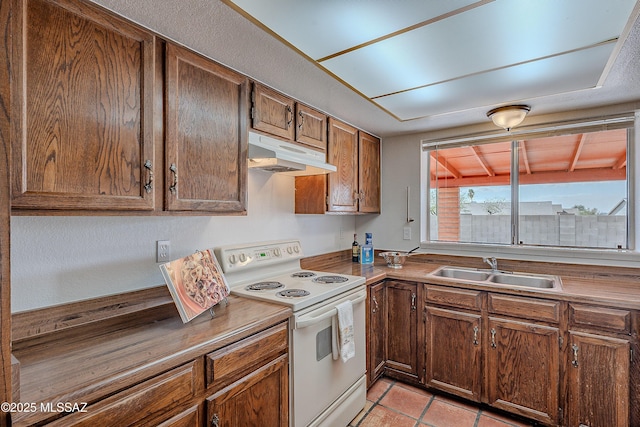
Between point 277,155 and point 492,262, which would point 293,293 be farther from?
point 492,262

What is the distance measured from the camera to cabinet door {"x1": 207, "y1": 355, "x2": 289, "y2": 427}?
125 centimetres

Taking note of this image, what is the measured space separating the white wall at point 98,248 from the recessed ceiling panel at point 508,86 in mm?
1232

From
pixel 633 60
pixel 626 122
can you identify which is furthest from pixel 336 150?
pixel 626 122

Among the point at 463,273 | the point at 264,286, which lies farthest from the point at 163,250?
the point at 463,273

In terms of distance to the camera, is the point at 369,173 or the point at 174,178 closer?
the point at 174,178

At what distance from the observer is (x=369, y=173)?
3057mm

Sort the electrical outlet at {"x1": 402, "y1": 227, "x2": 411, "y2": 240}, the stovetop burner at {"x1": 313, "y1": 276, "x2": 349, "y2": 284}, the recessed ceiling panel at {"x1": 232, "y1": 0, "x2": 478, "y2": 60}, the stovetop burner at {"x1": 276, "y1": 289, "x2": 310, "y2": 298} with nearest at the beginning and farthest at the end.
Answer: the recessed ceiling panel at {"x1": 232, "y1": 0, "x2": 478, "y2": 60}, the stovetop burner at {"x1": 276, "y1": 289, "x2": 310, "y2": 298}, the stovetop burner at {"x1": 313, "y1": 276, "x2": 349, "y2": 284}, the electrical outlet at {"x1": 402, "y1": 227, "x2": 411, "y2": 240}

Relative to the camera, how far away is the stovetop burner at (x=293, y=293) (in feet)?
5.75

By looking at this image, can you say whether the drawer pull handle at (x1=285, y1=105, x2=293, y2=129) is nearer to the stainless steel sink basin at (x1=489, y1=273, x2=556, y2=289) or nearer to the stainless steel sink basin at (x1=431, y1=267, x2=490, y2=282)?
the stainless steel sink basin at (x1=431, y1=267, x2=490, y2=282)

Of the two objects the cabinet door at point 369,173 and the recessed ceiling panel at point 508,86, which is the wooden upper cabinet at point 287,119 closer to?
the recessed ceiling panel at point 508,86

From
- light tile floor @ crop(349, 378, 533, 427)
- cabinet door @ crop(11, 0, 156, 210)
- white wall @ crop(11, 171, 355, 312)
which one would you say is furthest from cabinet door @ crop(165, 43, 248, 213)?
light tile floor @ crop(349, 378, 533, 427)

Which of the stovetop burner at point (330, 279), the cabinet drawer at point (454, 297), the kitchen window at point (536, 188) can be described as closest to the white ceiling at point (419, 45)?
the kitchen window at point (536, 188)

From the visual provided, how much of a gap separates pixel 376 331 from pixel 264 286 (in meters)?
1.07

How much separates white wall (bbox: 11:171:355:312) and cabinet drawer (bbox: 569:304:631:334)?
2.08 metres
